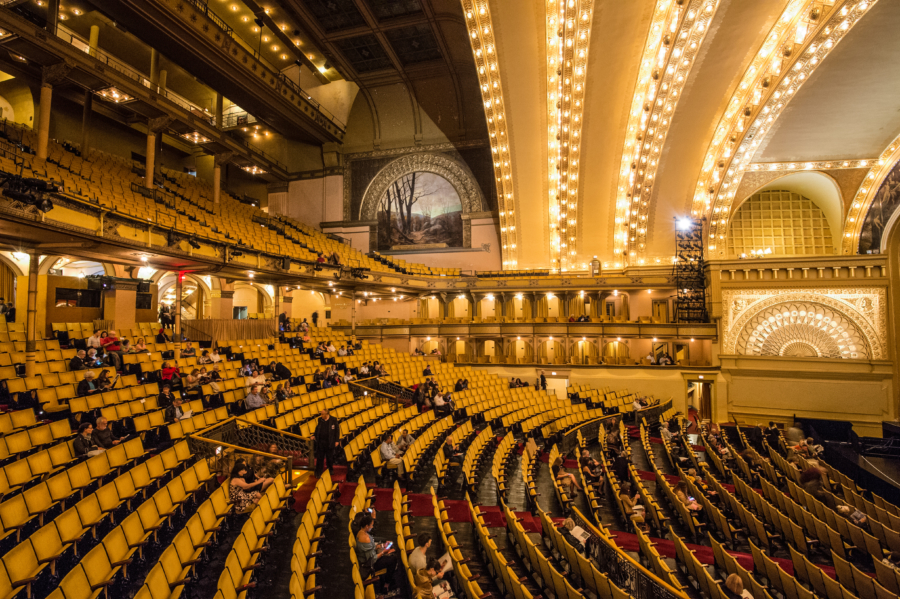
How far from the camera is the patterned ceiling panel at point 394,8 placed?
777 inches

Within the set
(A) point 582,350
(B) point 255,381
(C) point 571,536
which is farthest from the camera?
(A) point 582,350

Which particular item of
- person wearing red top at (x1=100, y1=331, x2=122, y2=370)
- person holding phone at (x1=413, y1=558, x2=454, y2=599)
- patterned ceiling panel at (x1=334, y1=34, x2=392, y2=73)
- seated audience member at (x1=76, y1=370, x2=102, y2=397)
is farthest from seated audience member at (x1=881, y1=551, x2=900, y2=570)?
patterned ceiling panel at (x1=334, y1=34, x2=392, y2=73)

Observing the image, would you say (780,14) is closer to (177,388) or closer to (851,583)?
(851,583)

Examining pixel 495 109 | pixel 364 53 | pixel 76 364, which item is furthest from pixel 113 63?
pixel 495 109

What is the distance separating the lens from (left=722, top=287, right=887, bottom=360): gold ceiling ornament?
17.0 meters

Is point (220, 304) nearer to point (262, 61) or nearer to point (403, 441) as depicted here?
point (262, 61)

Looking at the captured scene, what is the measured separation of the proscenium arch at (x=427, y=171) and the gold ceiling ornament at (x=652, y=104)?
752 centimetres

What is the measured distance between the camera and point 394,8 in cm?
2005

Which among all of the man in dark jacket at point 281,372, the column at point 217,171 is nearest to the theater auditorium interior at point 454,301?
the man in dark jacket at point 281,372

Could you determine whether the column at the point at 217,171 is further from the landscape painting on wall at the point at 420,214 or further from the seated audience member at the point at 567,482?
the seated audience member at the point at 567,482

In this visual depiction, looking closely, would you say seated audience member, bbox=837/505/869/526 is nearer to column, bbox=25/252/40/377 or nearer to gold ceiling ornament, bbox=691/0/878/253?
gold ceiling ornament, bbox=691/0/878/253

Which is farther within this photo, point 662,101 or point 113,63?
point 113,63

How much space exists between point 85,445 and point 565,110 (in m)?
17.5

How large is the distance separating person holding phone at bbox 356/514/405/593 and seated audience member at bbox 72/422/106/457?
12.4ft
